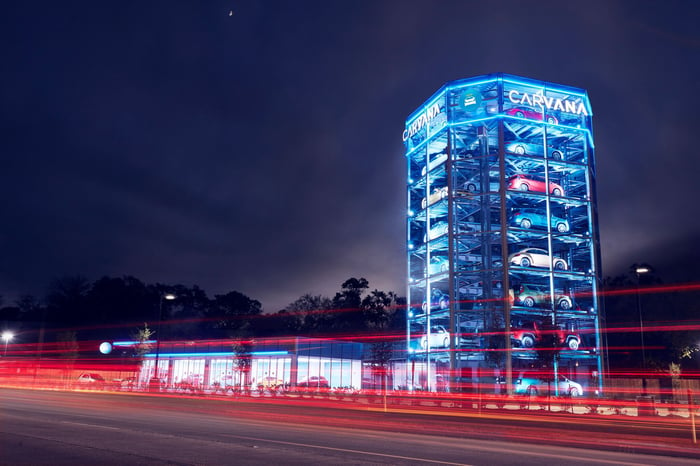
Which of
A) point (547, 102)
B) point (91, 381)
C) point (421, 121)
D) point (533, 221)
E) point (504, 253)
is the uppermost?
point (547, 102)

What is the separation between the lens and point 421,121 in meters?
78.2

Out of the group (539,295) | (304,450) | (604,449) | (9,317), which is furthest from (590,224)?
(9,317)

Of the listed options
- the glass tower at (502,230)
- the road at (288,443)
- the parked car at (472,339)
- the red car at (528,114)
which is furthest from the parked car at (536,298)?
the road at (288,443)

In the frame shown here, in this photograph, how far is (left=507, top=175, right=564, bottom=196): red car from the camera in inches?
2751

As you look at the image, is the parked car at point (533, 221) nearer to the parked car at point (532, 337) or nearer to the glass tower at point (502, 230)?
the glass tower at point (502, 230)

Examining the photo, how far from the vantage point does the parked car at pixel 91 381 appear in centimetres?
6183

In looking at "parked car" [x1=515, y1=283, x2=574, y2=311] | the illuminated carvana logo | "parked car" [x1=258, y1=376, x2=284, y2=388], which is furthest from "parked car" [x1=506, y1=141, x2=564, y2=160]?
"parked car" [x1=258, y1=376, x2=284, y2=388]

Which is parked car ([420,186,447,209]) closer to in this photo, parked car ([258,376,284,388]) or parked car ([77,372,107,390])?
parked car ([258,376,284,388])

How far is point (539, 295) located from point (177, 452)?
6043cm

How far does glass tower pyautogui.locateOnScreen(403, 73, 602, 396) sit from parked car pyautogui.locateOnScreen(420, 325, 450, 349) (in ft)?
0.45

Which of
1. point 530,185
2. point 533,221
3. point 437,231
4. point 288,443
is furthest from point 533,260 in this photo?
point 288,443

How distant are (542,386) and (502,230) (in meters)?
17.8

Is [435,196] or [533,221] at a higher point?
[435,196]

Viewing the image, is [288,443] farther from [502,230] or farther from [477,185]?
[477,185]
